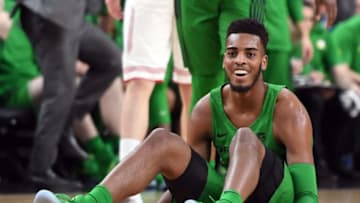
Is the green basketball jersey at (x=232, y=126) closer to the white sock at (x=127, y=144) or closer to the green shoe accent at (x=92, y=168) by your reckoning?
the white sock at (x=127, y=144)

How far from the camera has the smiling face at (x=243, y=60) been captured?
396cm

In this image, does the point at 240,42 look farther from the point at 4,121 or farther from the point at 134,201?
the point at 4,121

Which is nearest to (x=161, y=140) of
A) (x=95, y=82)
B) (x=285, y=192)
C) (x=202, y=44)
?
(x=285, y=192)

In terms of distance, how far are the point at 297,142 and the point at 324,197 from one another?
254 centimetres

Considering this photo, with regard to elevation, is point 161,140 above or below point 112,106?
above

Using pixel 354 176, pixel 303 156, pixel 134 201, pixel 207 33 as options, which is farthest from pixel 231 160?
pixel 354 176

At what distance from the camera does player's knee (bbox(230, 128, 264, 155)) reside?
12.4 ft

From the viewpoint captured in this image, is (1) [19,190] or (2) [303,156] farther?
(1) [19,190]

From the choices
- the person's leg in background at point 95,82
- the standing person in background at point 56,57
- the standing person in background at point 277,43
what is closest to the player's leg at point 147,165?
the standing person in background at point 277,43

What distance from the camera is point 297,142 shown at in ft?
12.9

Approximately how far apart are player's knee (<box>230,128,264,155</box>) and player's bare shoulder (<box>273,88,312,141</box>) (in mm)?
191

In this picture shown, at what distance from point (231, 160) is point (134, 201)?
63 cm

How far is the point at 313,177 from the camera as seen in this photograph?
3891 mm

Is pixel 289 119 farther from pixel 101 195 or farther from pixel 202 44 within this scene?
pixel 202 44
